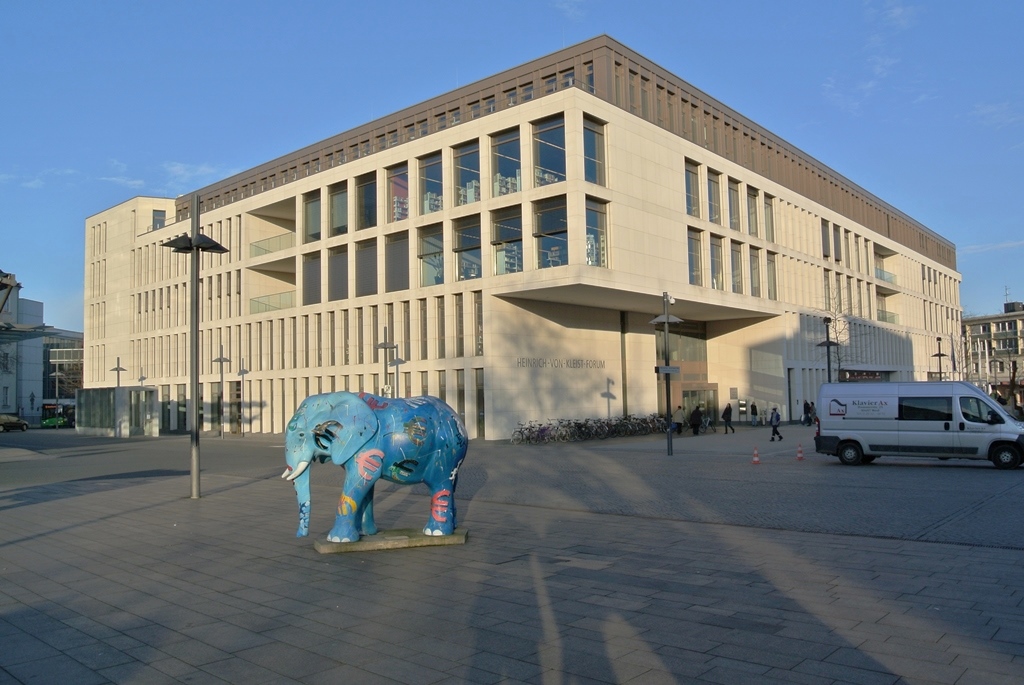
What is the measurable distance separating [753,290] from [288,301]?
93.9 feet

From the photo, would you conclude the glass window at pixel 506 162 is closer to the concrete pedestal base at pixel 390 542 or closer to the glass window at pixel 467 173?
the glass window at pixel 467 173

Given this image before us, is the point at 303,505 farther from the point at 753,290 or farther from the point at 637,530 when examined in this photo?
the point at 753,290

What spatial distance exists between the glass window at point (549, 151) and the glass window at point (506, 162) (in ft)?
3.49

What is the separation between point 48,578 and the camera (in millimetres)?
9031

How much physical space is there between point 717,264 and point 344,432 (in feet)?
127

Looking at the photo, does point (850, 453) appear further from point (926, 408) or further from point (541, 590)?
point (541, 590)

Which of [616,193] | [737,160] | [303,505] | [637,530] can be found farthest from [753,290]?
[303,505]

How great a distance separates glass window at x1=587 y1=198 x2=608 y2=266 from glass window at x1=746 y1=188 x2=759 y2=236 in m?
15.7

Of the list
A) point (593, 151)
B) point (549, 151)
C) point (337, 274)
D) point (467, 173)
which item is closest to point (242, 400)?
point (337, 274)

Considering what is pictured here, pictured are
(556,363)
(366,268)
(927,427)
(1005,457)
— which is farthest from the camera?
(366,268)

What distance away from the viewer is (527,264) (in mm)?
36125

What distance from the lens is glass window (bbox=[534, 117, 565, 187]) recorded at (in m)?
36.1

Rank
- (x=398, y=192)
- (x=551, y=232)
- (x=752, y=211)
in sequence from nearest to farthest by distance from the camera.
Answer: (x=551, y=232) → (x=398, y=192) → (x=752, y=211)

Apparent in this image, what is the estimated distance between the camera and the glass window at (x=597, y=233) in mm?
35562
